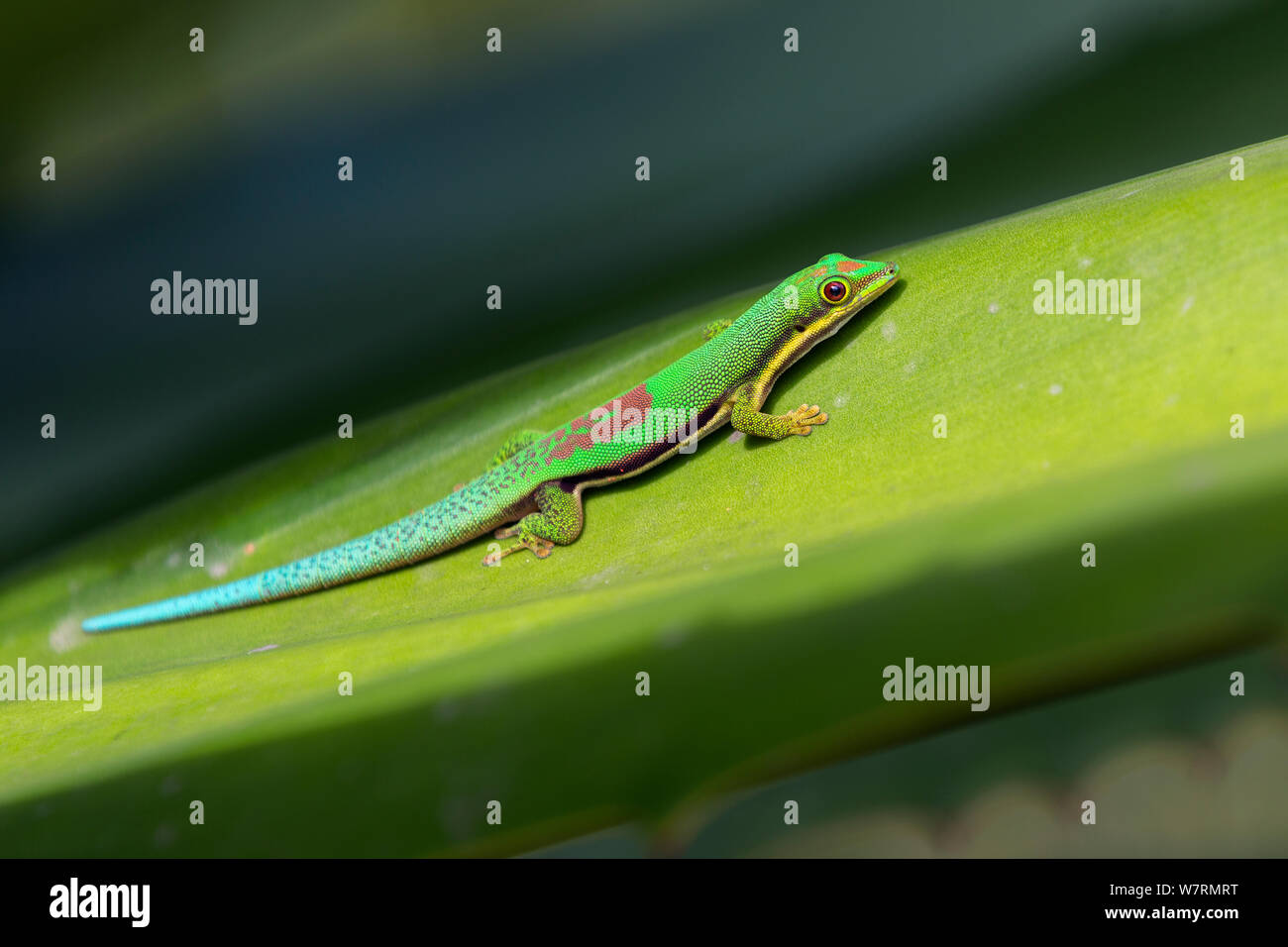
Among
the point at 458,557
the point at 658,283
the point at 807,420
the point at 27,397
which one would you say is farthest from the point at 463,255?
the point at 27,397

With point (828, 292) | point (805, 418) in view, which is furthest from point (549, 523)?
point (828, 292)

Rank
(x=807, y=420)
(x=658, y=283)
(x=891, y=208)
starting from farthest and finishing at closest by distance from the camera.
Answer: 1. (x=658, y=283)
2. (x=891, y=208)
3. (x=807, y=420)

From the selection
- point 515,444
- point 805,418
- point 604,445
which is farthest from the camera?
point 515,444

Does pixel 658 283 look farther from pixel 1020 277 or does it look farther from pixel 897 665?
pixel 897 665

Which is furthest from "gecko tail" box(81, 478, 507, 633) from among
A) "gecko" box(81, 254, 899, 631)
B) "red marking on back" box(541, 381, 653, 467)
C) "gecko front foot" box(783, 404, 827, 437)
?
"gecko front foot" box(783, 404, 827, 437)

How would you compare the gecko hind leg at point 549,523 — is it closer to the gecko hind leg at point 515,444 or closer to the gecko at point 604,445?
the gecko at point 604,445

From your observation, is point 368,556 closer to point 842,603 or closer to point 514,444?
point 514,444

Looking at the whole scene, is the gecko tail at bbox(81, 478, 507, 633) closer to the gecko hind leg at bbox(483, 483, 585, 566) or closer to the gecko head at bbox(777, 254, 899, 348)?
the gecko hind leg at bbox(483, 483, 585, 566)
